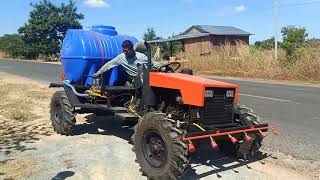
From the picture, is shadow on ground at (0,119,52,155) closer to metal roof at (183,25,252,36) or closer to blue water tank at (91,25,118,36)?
blue water tank at (91,25,118,36)

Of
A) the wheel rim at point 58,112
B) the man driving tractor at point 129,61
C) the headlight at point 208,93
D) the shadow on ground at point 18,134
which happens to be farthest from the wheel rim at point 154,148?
the wheel rim at point 58,112

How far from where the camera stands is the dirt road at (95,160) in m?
6.01

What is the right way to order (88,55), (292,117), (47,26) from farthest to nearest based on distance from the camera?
(47,26) < (292,117) < (88,55)

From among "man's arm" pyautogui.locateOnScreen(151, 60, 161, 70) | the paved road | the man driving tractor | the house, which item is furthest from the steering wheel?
the house

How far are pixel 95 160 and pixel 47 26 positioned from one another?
6085 cm

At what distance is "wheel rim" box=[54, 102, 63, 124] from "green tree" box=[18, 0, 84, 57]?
188 ft

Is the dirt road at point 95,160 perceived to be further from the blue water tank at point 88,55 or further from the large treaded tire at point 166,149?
the blue water tank at point 88,55

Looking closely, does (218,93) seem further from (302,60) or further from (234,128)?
(302,60)

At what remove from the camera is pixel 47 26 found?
6450cm

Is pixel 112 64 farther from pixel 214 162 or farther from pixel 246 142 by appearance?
pixel 246 142

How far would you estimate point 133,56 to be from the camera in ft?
25.6

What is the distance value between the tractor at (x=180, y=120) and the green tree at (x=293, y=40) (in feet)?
68.7

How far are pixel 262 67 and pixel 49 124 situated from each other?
20.3m

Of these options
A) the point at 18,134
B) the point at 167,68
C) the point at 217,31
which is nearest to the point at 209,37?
the point at 217,31
